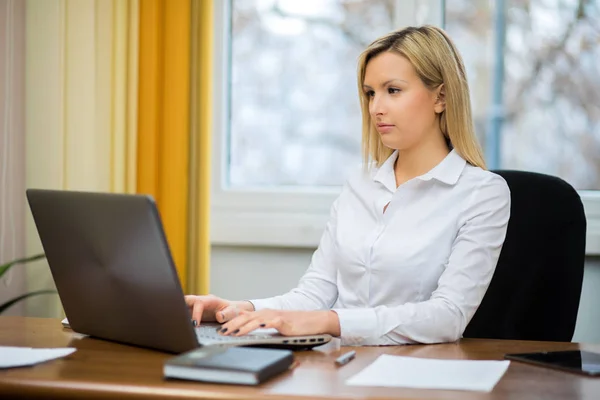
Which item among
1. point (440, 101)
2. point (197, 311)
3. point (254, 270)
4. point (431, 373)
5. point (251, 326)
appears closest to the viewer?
point (431, 373)

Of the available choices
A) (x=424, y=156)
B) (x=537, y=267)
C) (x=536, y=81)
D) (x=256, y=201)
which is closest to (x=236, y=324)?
(x=424, y=156)

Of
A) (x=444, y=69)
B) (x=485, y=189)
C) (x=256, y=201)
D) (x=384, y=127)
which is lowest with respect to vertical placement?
(x=256, y=201)

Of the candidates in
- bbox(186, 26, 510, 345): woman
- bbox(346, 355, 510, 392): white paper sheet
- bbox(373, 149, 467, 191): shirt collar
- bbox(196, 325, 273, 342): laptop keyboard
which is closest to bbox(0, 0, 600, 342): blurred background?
bbox(186, 26, 510, 345): woman

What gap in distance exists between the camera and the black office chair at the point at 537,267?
5.87ft

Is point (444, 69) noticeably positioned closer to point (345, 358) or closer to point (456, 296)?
point (456, 296)

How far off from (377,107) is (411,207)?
22 cm

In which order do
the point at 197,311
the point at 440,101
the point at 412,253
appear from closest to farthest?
the point at 197,311 → the point at 412,253 → the point at 440,101

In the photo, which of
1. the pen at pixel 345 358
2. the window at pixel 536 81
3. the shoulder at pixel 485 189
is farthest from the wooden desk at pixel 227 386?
the window at pixel 536 81

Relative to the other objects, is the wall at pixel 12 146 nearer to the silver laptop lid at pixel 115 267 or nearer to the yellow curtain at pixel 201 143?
→ the yellow curtain at pixel 201 143

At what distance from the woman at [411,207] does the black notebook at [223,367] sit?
15.9 inches

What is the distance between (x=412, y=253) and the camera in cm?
167

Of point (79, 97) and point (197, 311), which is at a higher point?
point (79, 97)

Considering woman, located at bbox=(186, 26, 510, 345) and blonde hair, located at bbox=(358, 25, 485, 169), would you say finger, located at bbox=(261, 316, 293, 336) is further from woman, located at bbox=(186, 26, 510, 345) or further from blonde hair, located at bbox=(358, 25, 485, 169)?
blonde hair, located at bbox=(358, 25, 485, 169)

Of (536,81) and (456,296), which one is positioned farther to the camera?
(536,81)
